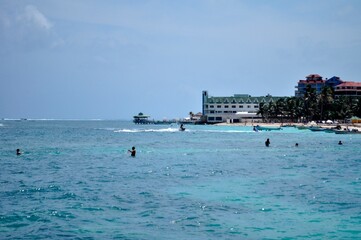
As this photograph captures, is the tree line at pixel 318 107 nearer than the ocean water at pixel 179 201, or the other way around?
the ocean water at pixel 179 201

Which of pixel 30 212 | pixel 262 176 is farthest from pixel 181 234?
Result: pixel 262 176

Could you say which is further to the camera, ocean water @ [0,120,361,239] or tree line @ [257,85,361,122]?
tree line @ [257,85,361,122]

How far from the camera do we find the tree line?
147 meters

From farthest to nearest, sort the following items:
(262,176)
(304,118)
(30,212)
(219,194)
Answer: (304,118) → (262,176) → (219,194) → (30,212)

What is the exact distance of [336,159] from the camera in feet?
162

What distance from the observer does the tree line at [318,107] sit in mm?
146837

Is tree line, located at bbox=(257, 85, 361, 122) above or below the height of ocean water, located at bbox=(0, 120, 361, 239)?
above

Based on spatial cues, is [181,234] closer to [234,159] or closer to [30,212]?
[30,212]

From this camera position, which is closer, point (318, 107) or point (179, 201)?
point (179, 201)

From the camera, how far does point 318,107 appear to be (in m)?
153

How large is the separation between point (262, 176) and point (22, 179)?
1616 centimetres

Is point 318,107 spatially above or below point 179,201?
above

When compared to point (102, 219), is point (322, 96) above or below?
above

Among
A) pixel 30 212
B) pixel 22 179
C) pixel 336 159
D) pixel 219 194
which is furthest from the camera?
pixel 336 159
